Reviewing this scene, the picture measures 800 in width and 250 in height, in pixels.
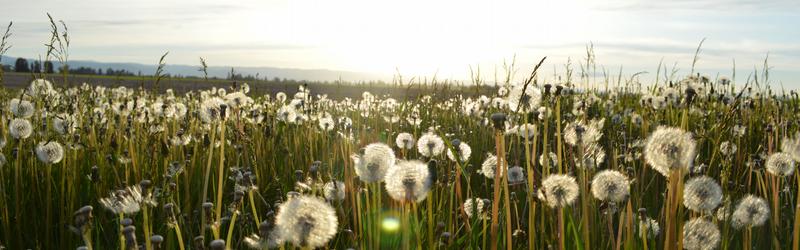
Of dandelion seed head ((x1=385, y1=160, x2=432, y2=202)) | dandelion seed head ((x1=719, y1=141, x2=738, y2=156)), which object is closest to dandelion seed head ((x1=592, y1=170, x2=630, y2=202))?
dandelion seed head ((x1=385, y1=160, x2=432, y2=202))

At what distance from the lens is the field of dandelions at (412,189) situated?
176 centimetres

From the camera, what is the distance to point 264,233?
1.51 meters

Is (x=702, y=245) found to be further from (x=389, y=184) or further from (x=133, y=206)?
(x=133, y=206)

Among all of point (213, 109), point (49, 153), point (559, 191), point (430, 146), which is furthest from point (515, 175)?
point (49, 153)

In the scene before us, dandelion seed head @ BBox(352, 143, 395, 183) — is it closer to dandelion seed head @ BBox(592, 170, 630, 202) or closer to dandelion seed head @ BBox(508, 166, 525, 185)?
dandelion seed head @ BBox(592, 170, 630, 202)

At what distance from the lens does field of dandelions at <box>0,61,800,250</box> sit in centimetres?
176

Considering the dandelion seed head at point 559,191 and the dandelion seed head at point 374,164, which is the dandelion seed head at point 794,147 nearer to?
the dandelion seed head at point 559,191

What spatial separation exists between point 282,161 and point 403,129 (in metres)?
2.27

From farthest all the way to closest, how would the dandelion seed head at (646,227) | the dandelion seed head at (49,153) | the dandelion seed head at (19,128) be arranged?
the dandelion seed head at (19,128)
the dandelion seed head at (49,153)
the dandelion seed head at (646,227)

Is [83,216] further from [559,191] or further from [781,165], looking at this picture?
[781,165]

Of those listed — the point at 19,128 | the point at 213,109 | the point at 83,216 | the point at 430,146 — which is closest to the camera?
the point at 83,216

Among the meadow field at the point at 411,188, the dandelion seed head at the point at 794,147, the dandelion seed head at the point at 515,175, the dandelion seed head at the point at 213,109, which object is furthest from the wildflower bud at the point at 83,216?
the dandelion seed head at the point at 794,147

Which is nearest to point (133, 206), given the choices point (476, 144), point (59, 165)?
point (59, 165)

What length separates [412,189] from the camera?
1728 millimetres
